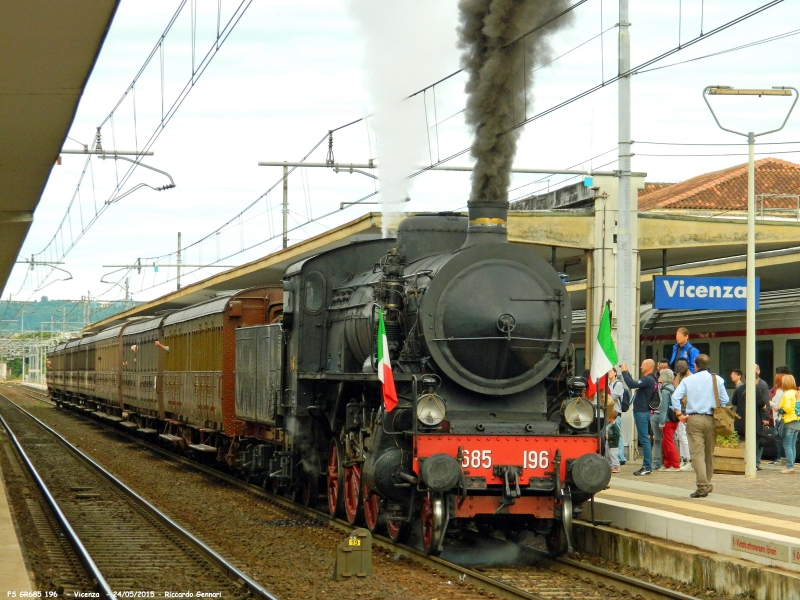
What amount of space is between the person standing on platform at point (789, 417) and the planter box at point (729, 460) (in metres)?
0.86

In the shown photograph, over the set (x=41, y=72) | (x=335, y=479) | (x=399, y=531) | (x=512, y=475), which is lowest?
(x=399, y=531)

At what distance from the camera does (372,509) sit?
1139 centimetres

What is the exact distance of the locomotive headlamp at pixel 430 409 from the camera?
9.85 metres

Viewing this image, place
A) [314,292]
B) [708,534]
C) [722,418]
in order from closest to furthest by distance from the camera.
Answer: [708,534] < [722,418] < [314,292]

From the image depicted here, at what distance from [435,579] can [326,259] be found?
201 inches

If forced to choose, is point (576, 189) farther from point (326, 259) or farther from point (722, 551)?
point (722, 551)

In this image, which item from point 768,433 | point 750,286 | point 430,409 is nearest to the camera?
point 430,409

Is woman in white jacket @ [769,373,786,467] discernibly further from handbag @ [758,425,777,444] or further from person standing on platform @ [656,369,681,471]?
person standing on platform @ [656,369,681,471]

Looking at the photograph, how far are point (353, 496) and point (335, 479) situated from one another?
0.68m

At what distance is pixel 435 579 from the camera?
938 cm

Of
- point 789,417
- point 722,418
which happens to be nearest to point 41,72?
point 722,418

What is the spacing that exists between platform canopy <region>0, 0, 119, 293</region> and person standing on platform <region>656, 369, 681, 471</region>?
8619 millimetres

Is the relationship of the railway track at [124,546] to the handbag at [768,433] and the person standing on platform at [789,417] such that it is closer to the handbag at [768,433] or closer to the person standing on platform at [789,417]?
the person standing on platform at [789,417]

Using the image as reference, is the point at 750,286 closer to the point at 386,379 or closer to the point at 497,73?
the point at 497,73
